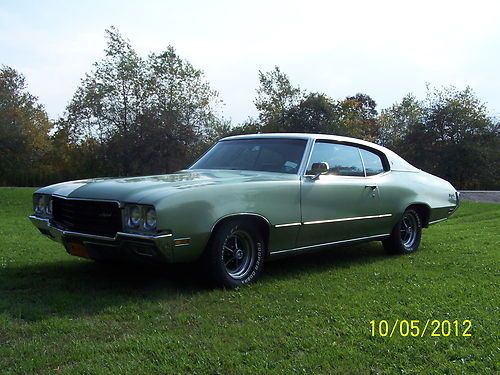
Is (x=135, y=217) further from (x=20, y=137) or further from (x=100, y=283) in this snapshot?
(x=20, y=137)

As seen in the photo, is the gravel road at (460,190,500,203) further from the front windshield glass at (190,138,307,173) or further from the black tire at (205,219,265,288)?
the black tire at (205,219,265,288)

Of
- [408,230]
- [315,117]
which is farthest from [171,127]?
[408,230]

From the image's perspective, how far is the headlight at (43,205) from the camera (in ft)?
18.4

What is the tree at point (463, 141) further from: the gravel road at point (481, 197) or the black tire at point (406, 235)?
the black tire at point (406, 235)

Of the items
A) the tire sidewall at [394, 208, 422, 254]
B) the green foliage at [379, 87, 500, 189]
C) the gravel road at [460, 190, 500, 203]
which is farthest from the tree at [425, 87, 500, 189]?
the tire sidewall at [394, 208, 422, 254]

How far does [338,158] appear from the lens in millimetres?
6477

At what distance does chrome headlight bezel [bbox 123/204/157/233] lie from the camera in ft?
14.9

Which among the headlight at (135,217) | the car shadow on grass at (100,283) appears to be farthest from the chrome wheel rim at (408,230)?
the headlight at (135,217)

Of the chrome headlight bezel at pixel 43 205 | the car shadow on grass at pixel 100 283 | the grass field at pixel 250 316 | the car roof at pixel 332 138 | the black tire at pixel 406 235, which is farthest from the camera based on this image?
the black tire at pixel 406 235

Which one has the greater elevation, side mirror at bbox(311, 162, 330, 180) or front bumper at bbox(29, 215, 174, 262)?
side mirror at bbox(311, 162, 330, 180)

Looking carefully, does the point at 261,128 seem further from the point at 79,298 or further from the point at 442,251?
the point at 79,298

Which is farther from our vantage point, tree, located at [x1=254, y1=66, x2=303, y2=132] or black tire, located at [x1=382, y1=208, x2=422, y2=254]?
tree, located at [x1=254, y1=66, x2=303, y2=132]

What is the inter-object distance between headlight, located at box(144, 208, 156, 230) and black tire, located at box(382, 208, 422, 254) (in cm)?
355

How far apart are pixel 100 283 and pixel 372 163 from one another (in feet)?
11.7
